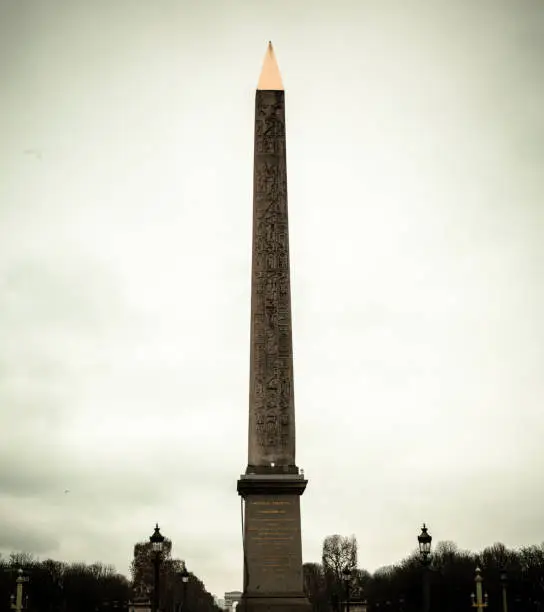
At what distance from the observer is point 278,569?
76.0 feet

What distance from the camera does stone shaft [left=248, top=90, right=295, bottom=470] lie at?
2397 cm

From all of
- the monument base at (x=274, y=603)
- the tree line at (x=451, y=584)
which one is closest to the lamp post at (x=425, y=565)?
the monument base at (x=274, y=603)

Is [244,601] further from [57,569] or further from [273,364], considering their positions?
[57,569]

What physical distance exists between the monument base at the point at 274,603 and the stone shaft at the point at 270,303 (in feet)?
9.34

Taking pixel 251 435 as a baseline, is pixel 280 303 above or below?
above

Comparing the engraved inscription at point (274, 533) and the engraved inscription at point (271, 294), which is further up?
the engraved inscription at point (271, 294)

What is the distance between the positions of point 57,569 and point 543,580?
4283cm

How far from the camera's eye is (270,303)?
81.4ft

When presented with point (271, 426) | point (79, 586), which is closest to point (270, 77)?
point (271, 426)

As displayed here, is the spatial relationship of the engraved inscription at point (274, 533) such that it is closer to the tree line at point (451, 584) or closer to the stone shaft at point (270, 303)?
the stone shaft at point (270, 303)

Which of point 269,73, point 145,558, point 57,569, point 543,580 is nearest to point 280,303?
point 269,73

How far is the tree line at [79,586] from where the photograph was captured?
73.1 m

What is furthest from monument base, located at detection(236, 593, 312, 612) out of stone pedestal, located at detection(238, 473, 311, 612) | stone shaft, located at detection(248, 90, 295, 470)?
stone shaft, located at detection(248, 90, 295, 470)

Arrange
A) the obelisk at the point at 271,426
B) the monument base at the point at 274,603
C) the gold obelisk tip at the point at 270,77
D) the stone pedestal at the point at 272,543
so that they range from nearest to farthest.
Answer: the monument base at the point at 274,603, the stone pedestal at the point at 272,543, the obelisk at the point at 271,426, the gold obelisk tip at the point at 270,77
